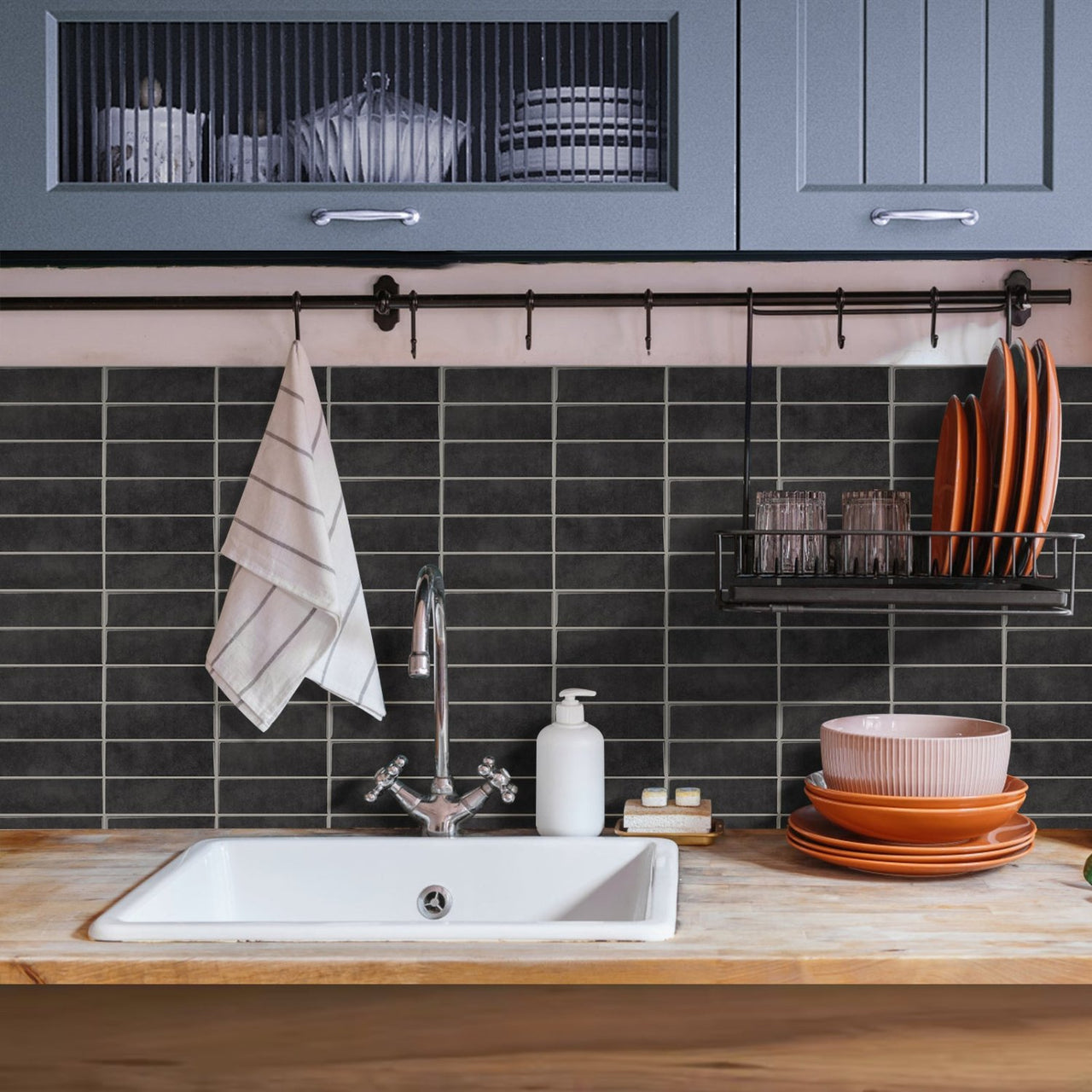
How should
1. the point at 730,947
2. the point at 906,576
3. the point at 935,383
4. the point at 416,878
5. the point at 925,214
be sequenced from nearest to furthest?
the point at 730,947, the point at 925,214, the point at 906,576, the point at 416,878, the point at 935,383

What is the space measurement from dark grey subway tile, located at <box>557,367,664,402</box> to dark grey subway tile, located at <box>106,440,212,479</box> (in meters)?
0.51

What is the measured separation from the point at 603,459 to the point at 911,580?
1.63 feet

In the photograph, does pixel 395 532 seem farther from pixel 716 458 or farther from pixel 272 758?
pixel 716 458

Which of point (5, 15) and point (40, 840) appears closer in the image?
point (5, 15)

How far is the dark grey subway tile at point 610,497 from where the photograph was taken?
166cm

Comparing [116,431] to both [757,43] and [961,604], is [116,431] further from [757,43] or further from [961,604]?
[961,604]

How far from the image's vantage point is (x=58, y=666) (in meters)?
1.67

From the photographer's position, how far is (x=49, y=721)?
167cm

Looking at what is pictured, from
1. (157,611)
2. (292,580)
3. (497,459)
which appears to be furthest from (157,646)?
(497,459)

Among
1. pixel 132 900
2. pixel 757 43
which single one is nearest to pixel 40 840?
pixel 132 900

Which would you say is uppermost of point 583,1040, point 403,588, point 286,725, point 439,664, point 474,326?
point 474,326

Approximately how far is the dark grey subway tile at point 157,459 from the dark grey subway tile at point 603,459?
1.61 feet

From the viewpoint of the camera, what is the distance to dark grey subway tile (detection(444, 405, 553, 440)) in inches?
65.7

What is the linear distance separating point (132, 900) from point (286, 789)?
42cm
